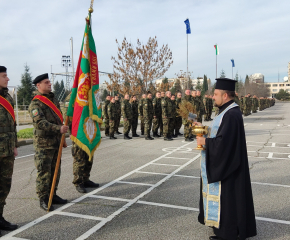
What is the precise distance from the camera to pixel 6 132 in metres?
3.94

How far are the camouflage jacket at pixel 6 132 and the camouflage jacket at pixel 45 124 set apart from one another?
438 mm

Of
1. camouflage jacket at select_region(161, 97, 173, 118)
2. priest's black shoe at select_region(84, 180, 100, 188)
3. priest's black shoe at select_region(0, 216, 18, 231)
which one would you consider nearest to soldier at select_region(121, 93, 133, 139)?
camouflage jacket at select_region(161, 97, 173, 118)

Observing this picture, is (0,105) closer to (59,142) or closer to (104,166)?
(59,142)

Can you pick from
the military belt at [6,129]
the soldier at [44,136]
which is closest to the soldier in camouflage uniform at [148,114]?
the soldier at [44,136]

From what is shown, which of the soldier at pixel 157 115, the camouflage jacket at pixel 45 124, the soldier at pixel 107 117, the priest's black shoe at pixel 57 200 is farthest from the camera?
the soldier at pixel 107 117

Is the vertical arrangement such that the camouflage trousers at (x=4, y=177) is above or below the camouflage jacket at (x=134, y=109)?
below

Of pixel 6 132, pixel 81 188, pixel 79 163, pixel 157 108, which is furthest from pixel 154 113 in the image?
pixel 6 132

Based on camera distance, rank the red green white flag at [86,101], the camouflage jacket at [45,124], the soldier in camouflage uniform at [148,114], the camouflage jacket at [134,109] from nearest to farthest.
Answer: the camouflage jacket at [45,124], the red green white flag at [86,101], the soldier in camouflage uniform at [148,114], the camouflage jacket at [134,109]

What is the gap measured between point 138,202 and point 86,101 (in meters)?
2.04

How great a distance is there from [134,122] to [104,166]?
641 cm

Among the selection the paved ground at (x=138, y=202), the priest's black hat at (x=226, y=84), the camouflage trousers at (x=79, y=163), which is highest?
the priest's black hat at (x=226, y=84)

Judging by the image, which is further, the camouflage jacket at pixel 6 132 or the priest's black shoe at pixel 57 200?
the priest's black shoe at pixel 57 200

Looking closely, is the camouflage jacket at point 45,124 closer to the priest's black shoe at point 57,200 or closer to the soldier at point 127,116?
the priest's black shoe at point 57,200

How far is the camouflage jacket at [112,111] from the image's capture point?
44.1 feet
